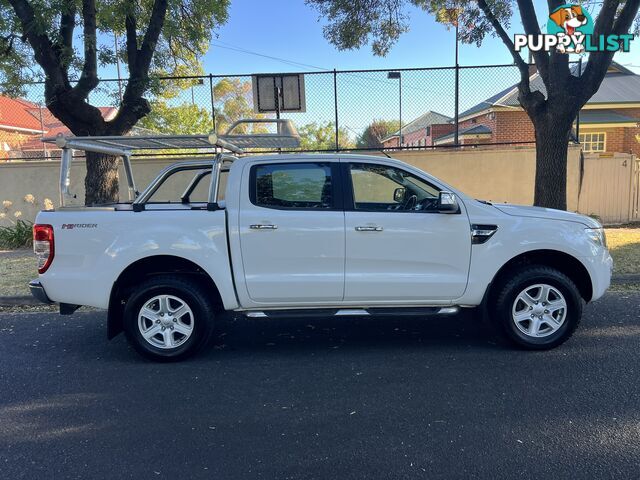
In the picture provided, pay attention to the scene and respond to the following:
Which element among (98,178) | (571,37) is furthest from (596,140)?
(98,178)

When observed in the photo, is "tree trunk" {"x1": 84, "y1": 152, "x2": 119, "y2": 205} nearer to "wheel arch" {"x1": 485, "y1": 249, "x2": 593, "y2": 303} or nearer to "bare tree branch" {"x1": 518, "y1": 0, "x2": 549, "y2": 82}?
"wheel arch" {"x1": 485, "y1": 249, "x2": 593, "y2": 303}

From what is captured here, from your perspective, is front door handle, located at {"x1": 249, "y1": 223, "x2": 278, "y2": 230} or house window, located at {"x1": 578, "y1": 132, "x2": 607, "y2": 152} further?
house window, located at {"x1": 578, "y1": 132, "x2": 607, "y2": 152}

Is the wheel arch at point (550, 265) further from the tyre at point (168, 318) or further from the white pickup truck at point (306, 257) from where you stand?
the tyre at point (168, 318)

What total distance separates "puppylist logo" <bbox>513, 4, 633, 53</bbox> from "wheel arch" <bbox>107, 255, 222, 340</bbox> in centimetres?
704

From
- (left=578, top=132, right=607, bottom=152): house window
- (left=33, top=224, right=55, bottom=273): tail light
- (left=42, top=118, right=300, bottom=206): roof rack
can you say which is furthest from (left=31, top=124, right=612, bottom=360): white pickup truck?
(left=578, top=132, right=607, bottom=152): house window

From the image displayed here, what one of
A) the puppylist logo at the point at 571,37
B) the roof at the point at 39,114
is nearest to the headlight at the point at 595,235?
the puppylist logo at the point at 571,37

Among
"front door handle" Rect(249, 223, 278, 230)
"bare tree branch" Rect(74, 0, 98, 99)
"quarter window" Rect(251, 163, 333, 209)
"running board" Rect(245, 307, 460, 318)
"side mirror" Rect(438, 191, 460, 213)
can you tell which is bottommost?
"running board" Rect(245, 307, 460, 318)

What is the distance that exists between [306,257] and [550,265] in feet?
7.78

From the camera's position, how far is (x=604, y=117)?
2220 cm

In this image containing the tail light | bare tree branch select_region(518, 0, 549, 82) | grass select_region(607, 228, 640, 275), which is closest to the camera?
the tail light

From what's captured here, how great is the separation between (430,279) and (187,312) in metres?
2.24

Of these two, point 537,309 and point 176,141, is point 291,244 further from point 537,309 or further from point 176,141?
point 537,309

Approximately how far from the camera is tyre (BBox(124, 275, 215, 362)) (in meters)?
4.46

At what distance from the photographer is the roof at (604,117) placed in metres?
21.8
